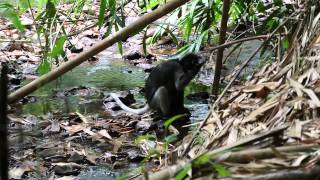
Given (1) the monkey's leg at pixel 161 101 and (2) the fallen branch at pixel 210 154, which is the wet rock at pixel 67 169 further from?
(2) the fallen branch at pixel 210 154

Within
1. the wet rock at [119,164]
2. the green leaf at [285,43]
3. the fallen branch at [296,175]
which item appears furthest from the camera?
the wet rock at [119,164]

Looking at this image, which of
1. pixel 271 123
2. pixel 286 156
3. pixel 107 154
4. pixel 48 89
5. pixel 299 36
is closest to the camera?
pixel 286 156

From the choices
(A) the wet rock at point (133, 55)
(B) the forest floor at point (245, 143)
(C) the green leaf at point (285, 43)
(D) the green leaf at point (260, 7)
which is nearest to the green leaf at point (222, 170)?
(B) the forest floor at point (245, 143)

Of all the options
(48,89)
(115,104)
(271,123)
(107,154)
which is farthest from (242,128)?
(48,89)

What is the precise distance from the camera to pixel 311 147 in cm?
148

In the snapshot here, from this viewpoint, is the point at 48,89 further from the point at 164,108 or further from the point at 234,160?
the point at 234,160

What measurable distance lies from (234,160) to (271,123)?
0.36 metres

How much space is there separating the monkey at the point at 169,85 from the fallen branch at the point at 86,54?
3.36m

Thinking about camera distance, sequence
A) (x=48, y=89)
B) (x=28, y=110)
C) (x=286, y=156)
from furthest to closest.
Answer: (x=48, y=89), (x=28, y=110), (x=286, y=156)

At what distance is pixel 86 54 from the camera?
6.57 ft

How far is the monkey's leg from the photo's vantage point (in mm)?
5566

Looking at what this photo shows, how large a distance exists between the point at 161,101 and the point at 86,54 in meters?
3.66

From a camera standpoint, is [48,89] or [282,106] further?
[48,89]

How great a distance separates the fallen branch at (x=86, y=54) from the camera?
187 centimetres
